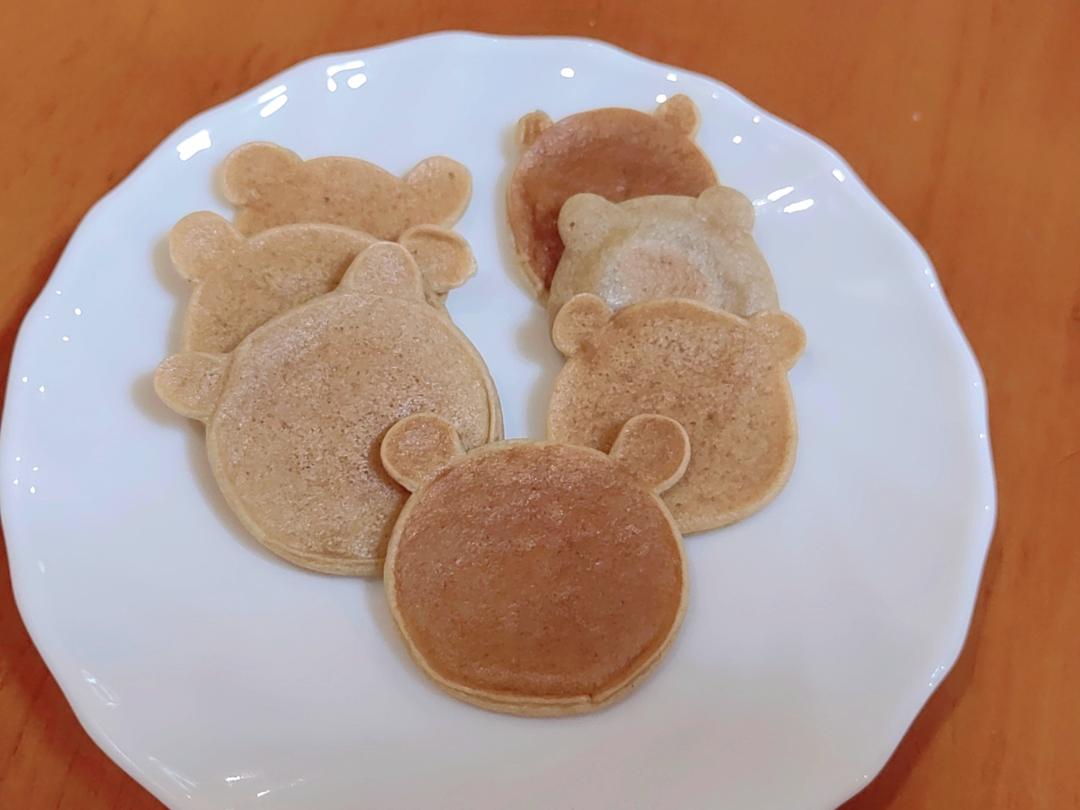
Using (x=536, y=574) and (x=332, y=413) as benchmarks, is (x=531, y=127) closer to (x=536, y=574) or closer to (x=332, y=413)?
(x=332, y=413)

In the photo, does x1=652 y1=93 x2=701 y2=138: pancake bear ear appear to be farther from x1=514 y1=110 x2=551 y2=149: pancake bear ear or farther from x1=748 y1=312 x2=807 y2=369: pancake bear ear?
x1=748 y1=312 x2=807 y2=369: pancake bear ear

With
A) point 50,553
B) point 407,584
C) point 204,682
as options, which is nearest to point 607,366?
point 407,584

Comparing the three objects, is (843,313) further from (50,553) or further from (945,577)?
(50,553)

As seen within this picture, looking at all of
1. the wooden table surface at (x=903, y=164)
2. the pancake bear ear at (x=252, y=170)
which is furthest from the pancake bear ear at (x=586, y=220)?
the wooden table surface at (x=903, y=164)

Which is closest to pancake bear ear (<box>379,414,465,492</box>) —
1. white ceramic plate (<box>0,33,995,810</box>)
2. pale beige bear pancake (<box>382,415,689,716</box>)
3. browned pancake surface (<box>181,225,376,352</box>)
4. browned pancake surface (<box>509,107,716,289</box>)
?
pale beige bear pancake (<box>382,415,689,716</box>)

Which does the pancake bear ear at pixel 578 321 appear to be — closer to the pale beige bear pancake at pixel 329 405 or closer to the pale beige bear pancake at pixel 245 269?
the pale beige bear pancake at pixel 329 405
